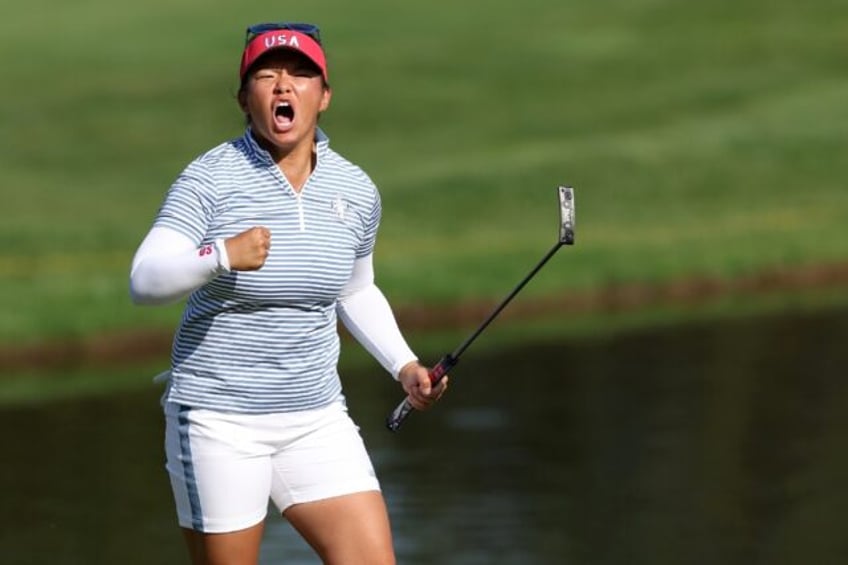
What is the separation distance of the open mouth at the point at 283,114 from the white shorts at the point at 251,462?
2.64 ft

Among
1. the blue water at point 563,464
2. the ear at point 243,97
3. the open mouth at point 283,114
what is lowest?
the blue water at point 563,464

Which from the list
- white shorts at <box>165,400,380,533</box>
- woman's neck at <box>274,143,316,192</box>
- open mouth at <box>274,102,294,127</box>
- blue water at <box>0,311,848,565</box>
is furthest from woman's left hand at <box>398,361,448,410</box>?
blue water at <box>0,311,848,565</box>

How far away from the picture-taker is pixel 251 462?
681cm

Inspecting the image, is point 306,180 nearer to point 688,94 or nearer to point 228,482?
point 228,482

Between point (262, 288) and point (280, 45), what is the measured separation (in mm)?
655

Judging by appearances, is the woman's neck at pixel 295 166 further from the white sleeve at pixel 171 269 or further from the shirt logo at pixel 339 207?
the white sleeve at pixel 171 269

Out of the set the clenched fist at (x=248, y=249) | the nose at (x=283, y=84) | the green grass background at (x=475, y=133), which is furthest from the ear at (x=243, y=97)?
the green grass background at (x=475, y=133)

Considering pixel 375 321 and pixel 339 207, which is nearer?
pixel 339 207

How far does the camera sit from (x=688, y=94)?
3509 centimetres

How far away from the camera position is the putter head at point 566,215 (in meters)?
6.85

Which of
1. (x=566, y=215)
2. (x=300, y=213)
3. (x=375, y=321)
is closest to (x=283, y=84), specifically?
(x=300, y=213)

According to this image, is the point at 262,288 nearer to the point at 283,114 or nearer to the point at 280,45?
the point at 283,114

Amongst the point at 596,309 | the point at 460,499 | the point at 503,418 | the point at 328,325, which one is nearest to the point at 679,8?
the point at 596,309

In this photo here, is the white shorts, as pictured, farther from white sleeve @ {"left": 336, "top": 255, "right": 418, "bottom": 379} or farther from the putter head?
the putter head
